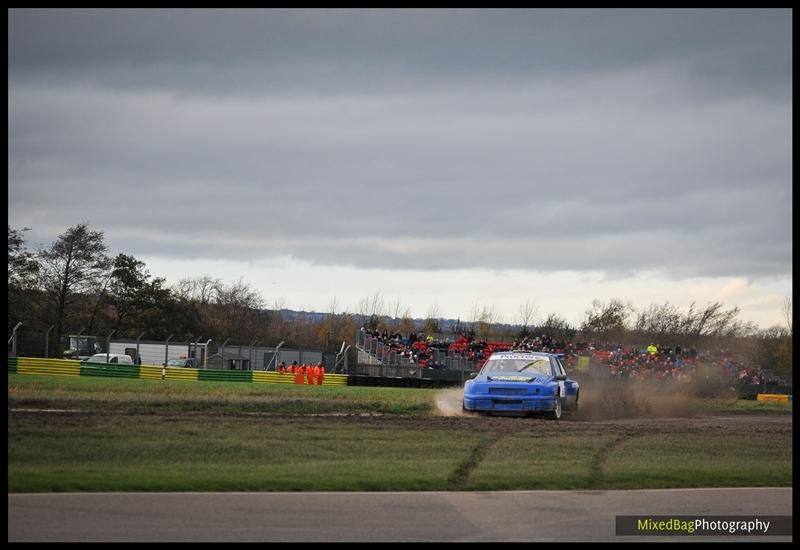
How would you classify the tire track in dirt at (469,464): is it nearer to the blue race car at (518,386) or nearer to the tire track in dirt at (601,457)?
the tire track in dirt at (601,457)

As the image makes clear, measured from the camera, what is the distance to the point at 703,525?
10.1 m

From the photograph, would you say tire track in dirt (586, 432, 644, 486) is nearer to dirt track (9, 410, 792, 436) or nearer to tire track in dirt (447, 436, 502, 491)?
dirt track (9, 410, 792, 436)

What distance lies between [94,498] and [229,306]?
9092 centimetres

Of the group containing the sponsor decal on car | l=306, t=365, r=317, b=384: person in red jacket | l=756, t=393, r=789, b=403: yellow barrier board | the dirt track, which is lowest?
l=756, t=393, r=789, b=403: yellow barrier board

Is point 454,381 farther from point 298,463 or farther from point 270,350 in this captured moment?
point 298,463

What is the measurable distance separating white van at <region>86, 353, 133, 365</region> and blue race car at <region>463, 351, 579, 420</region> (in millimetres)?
27001

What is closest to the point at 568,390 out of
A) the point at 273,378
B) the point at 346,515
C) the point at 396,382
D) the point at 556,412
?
the point at 556,412

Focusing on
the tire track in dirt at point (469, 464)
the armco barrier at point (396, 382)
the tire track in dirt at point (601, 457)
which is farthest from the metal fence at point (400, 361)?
the tire track in dirt at point (469, 464)

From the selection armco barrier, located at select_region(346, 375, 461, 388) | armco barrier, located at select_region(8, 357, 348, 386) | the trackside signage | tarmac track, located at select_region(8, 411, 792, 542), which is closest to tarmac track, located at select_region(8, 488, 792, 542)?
tarmac track, located at select_region(8, 411, 792, 542)

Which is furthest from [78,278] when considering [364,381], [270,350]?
[364,381]

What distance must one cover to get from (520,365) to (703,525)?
12.9 meters

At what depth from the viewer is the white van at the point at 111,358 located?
1864 inches

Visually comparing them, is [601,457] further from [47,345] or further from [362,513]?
[47,345]

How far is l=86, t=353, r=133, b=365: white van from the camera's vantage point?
4733 cm
